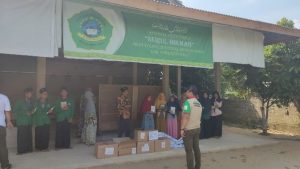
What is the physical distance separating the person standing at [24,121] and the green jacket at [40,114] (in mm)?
112

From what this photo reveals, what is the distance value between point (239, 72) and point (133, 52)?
17.9 feet

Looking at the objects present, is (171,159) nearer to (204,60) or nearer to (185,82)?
(204,60)

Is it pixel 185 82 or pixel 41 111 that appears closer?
pixel 41 111

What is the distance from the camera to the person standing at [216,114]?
34.7ft

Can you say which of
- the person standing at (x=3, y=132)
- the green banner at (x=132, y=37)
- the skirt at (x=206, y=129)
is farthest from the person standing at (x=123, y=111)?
the person standing at (x=3, y=132)

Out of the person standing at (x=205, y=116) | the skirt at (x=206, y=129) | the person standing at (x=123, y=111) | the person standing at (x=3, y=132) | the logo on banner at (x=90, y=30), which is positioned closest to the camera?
the person standing at (x=3, y=132)

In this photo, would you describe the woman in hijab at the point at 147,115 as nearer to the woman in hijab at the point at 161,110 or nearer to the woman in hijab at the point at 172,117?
the woman in hijab at the point at 161,110

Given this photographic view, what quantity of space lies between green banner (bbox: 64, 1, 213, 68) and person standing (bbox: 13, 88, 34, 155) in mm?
1590

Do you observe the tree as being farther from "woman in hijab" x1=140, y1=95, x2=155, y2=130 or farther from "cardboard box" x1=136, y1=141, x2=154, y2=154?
"cardboard box" x1=136, y1=141, x2=154, y2=154

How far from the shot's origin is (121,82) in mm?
11969

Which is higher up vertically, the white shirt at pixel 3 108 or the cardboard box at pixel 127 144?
the white shirt at pixel 3 108

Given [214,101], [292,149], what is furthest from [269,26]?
[292,149]

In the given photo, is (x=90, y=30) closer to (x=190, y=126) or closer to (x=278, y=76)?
(x=190, y=126)

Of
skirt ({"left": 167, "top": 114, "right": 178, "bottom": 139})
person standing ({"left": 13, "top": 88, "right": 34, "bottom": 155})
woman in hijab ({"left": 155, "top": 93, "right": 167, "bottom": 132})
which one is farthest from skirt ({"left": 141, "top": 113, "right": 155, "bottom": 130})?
person standing ({"left": 13, "top": 88, "right": 34, "bottom": 155})
